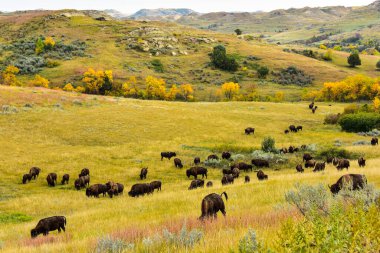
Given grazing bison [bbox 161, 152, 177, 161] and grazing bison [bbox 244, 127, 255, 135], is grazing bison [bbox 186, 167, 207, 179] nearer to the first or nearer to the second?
grazing bison [bbox 161, 152, 177, 161]

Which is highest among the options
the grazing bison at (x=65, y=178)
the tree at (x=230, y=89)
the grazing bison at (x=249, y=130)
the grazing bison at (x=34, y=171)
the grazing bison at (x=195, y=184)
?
the grazing bison at (x=195, y=184)

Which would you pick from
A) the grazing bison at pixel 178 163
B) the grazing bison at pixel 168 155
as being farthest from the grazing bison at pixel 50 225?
the grazing bison at pixel 168 155

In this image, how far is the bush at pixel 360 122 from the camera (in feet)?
162

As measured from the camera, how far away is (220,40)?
189 m

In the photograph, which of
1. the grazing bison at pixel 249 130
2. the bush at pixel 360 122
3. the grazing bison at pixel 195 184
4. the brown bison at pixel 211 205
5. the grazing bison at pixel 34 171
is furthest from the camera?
the bush at pixel 360 122

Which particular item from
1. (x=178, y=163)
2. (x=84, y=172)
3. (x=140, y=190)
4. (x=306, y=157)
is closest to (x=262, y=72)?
(x=306, y=157)

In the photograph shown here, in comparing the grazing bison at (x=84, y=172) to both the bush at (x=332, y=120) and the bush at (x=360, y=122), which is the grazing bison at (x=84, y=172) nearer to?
the bush at (x=360, y=122)

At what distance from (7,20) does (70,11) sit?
3240cm

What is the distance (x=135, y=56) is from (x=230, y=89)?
5737cm

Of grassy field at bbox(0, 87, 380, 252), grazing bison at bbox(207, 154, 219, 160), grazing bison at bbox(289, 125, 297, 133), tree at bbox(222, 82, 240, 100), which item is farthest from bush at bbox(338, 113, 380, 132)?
tree at bbox(222, 82, 240, 100)

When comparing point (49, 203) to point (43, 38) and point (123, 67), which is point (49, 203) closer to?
point (123, 67)

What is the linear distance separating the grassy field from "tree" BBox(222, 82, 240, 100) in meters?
44.1

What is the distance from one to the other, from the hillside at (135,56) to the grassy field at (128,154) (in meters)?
60.6

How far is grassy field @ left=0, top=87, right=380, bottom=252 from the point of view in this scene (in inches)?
554
